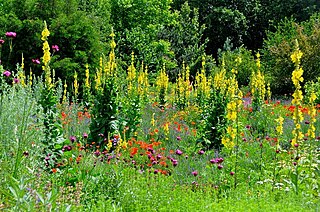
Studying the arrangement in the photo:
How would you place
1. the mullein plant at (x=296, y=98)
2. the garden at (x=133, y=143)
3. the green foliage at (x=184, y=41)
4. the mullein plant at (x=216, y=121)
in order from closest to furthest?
the garden at (x=133, y=143) → the mullein plant at (x=296, y=98) → the mullein plant at (x=216, y=121) → the green foliage at (x=184, y=41)

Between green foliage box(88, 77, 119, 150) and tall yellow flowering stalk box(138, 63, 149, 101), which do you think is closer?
green foliage box(88, 77, 119, 150)

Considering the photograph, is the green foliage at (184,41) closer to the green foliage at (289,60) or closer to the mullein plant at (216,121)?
the green foliage at (289,60)

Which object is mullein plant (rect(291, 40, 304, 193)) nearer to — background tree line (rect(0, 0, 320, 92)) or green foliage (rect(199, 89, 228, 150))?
background tree line (rect(0, 0, 320, 92))

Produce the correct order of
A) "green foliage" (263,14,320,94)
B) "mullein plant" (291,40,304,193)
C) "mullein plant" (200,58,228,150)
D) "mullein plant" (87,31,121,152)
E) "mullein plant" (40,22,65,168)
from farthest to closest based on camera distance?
"green foliage" (263,14,320,94)
"mullein plant" (200,58,228,150)
"mullein plant" (87,31,121,152)
"mullein plant" (40,22,65,168)
"mullein plant" (291,40,304,193)

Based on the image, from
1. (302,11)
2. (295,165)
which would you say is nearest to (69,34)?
(295,165)

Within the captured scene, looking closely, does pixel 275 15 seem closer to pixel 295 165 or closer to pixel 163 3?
pixel 163 3

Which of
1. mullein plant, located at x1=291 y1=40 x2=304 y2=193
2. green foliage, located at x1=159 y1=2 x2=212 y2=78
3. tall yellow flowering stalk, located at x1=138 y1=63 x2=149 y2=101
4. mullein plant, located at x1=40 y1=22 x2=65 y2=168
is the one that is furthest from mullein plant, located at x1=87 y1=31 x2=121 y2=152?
green foliage, located at x1=159 y1=2 x2=212 y2=78

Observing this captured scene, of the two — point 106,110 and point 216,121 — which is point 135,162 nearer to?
point 106,110

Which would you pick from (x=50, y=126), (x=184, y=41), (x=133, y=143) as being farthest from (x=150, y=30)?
(x=50, y=126)

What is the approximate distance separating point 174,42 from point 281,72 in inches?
295

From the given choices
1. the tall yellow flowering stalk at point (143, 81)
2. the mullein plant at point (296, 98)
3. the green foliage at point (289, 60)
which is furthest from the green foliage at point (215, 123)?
the green foliage at point (289, 60)

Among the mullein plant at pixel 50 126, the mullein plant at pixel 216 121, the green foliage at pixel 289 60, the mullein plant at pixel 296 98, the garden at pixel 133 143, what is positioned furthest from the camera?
the green foliage at pixel 289 60

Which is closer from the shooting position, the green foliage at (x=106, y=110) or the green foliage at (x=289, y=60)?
the green foliage at (x=106, y=110)

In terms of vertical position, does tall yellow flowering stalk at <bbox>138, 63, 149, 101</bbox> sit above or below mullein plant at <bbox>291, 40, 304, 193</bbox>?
below
